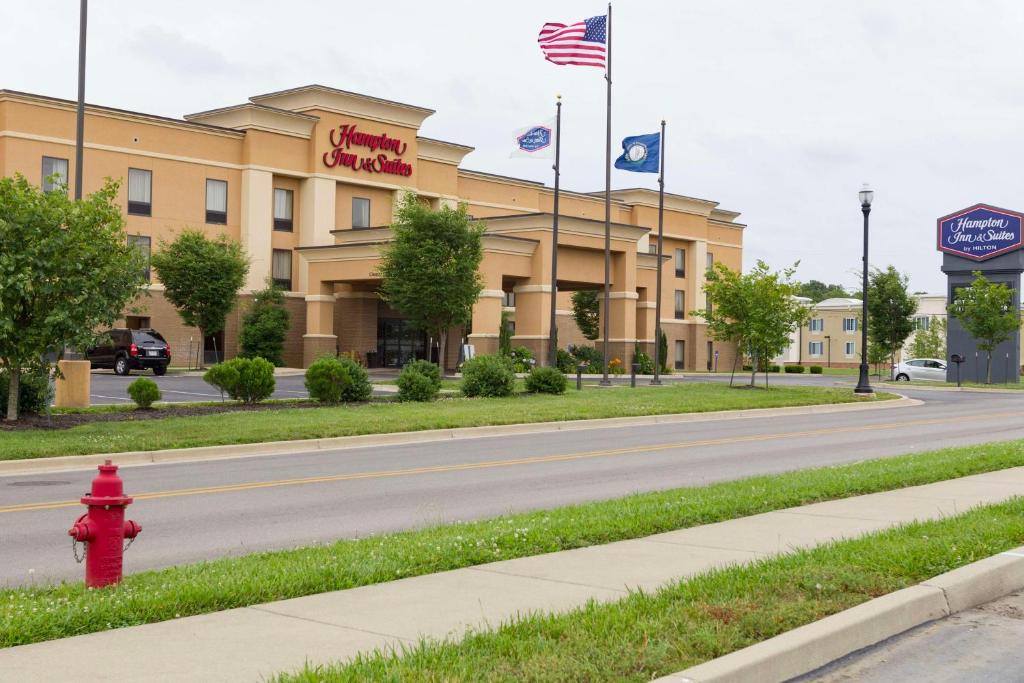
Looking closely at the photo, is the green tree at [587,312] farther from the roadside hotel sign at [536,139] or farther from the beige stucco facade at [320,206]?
the roadside hotel sign at [536,139]

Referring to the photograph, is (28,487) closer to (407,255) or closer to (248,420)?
(248,420)

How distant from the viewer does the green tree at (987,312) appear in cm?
4806

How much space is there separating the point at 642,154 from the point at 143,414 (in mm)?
22944

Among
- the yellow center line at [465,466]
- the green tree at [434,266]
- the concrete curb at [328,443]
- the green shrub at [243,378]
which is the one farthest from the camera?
the green tree at [434,266]

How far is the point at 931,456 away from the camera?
16.1 meters

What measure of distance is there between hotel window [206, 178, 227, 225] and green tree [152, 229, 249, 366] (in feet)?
13.6

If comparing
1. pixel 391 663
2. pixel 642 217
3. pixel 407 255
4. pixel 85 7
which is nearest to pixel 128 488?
pixel 391 663

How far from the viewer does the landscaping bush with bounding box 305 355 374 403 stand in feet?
87.0

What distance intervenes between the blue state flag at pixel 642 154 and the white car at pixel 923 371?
25.7 metres

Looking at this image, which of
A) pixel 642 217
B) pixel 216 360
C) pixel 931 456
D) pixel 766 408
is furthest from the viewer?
pixel 642 217

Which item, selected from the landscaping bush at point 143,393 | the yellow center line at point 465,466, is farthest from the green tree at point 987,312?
the landscaping bush at point 143,393

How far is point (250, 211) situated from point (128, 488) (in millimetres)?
40957

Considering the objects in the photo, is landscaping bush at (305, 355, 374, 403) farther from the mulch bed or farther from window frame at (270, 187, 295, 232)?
window frame at (270, 187, 295, 232)

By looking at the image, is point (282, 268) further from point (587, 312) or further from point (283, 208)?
point (587, 312)
